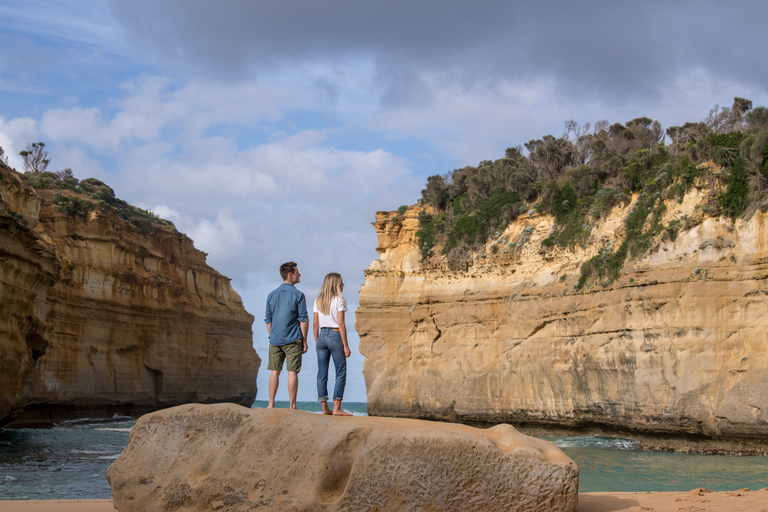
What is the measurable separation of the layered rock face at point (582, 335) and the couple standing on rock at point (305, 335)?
12815 millimetres

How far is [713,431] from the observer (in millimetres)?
16891

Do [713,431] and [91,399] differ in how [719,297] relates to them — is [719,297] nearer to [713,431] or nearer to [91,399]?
[713,431]

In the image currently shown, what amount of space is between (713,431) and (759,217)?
572 cm

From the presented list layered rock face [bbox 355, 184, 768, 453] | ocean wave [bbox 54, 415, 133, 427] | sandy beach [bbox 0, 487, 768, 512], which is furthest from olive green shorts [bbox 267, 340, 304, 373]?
ocean wave [bbox 54, 415, 133, 427]

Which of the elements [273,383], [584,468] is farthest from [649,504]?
[584,468]

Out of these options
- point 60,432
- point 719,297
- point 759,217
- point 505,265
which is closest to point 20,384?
point 60,432

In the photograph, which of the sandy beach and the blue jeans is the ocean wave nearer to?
the sandy beach

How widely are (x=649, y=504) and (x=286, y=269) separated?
4.88 m

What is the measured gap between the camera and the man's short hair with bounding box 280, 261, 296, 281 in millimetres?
8141

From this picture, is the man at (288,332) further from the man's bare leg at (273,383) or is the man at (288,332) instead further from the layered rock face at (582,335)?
the layered rock face at (582,335)

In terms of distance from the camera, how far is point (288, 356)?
7.80 meters

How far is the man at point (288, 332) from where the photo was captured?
7773mm

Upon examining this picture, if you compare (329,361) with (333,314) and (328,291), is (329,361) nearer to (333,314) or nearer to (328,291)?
(333,314)

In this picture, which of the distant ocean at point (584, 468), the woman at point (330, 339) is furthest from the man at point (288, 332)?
the distant ocean at point (584, 468)
